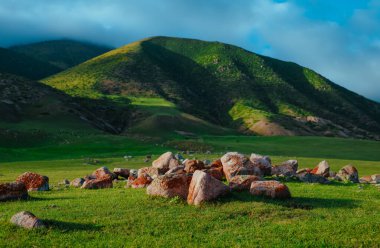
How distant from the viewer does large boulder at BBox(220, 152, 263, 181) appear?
33.5 meters

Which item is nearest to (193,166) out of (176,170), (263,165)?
(176,170)

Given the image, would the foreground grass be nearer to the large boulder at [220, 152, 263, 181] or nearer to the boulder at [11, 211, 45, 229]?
the boulder at [11, 211, 45, 229]

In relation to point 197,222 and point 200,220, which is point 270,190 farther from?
point 197,222

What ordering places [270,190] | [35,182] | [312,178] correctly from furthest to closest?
1. [312,178]
2. [35,182]
3. [270,190]

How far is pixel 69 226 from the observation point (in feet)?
61.5

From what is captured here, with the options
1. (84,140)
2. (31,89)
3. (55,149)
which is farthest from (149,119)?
(55,149)

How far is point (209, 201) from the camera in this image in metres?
22.8

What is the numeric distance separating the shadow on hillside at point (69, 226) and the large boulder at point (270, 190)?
9714 mm

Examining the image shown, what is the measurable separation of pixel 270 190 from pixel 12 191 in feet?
47.7

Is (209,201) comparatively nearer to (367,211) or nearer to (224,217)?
(224,217)

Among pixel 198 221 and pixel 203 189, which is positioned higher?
pixel 203 189

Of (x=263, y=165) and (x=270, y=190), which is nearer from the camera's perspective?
(x=270, y=190)

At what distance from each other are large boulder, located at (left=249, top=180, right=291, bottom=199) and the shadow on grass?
Answer: 1.03 feet

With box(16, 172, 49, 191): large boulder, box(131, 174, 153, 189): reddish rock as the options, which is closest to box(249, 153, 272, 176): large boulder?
box(131, 174, 153, 189): reddish rock
